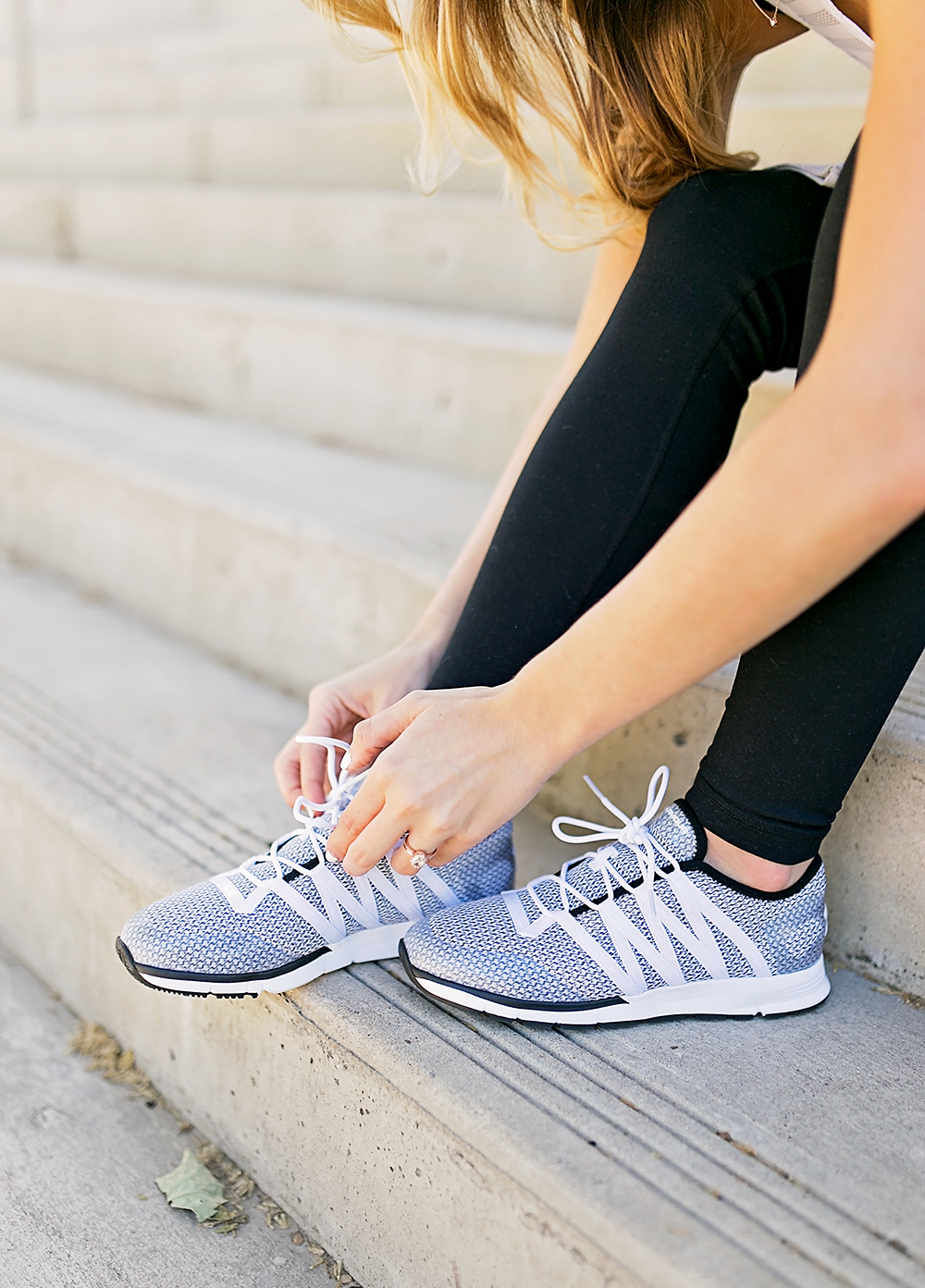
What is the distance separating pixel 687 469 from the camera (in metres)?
0.78

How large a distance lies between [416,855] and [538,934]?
110 mm

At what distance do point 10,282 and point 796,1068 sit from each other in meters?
2.12

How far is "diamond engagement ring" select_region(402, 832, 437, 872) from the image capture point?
2.29ft

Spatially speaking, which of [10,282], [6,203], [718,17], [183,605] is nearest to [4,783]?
[183,605]

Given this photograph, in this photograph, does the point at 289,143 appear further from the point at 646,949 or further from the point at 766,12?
the point at 646,949

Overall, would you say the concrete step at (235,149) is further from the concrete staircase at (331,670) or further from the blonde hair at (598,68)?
the blonde hair at (598,68)

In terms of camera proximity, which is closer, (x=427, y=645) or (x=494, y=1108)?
(x=494, y=1108)

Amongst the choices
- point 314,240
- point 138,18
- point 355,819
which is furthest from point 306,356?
point 138,18

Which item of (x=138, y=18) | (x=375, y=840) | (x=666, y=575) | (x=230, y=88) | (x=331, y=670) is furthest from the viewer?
(x=138, y=18)

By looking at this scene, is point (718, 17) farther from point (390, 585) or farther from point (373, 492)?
point (373, 492)

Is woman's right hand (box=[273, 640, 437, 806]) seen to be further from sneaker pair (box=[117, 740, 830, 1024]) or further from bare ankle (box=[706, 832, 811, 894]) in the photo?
bare ankle (box=[706, 832, 811, 894])

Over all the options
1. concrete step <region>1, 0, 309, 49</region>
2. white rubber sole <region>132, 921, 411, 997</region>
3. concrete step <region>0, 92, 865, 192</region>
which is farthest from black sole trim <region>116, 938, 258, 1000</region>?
concrete step <region>1, 0, 309, 49</region>

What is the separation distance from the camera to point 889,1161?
628mm

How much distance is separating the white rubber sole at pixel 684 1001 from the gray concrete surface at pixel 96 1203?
0.22m
